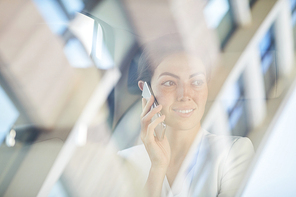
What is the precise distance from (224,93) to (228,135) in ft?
0.61

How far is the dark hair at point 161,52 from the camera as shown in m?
1.21

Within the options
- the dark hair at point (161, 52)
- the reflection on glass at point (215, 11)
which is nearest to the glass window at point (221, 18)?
the reflection on glass at point (215, 11)

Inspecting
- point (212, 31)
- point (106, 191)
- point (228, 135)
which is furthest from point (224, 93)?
point (106, 191)

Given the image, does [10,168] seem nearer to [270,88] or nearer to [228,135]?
[228,135]

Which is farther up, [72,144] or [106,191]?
[72,144]

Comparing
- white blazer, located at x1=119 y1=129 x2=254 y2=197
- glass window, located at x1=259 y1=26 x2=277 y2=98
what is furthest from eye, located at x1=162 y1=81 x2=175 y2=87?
glass window, located at x1=259 y1=26 x2=277 y2=98

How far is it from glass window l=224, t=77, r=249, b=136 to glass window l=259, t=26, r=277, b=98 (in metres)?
0.12

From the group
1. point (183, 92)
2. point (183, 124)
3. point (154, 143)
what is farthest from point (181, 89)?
point (154, 143)

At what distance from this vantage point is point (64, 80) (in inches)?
56.0

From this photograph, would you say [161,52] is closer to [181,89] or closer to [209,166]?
[181,89]

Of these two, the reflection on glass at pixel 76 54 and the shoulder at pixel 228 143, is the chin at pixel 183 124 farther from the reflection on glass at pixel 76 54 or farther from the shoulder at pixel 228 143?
the reflection on glass at pixel 76 54

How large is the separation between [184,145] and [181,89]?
0.79ft

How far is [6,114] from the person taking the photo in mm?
1261

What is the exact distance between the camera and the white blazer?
114 cm
